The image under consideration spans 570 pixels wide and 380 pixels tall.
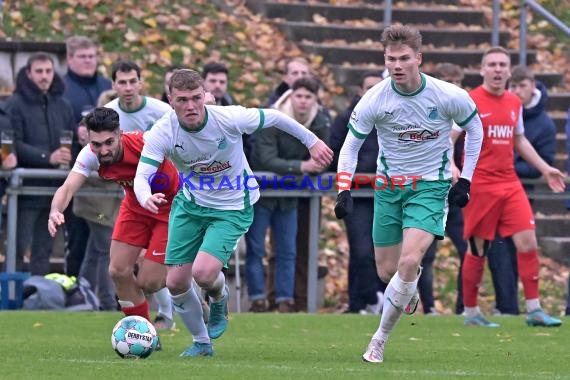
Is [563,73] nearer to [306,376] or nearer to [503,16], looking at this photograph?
[503,16]

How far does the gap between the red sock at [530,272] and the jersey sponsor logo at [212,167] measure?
13.8 ft

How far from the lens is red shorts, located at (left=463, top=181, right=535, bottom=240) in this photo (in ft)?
46.9

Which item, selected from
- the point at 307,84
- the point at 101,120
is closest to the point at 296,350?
the point at 101,120

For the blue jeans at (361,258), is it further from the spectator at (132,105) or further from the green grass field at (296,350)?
the spectator at (132,105)

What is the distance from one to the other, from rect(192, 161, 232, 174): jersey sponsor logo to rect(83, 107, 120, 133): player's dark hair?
701 millimetres

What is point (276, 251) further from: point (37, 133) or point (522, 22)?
point (522, 22)

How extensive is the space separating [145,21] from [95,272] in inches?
217

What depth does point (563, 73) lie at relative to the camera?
2109 cm

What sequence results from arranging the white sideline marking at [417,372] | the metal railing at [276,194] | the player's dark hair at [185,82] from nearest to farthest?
the white sideline marking at [417,372]
the player's dark hair at [185,82]
the metal railing at [276,194]

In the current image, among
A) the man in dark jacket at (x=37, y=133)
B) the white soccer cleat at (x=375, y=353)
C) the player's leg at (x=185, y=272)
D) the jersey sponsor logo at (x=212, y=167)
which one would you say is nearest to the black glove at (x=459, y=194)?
the white soccer cleat at (x=375, y=353)

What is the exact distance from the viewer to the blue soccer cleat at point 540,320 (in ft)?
46.4

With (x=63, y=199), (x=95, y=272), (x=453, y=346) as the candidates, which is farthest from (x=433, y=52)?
(x=63, y=199)

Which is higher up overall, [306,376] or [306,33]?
[306,33]

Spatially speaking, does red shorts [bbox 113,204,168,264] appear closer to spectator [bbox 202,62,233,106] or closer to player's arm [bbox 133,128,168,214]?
player's arm [bbox 133,128,168,214]
